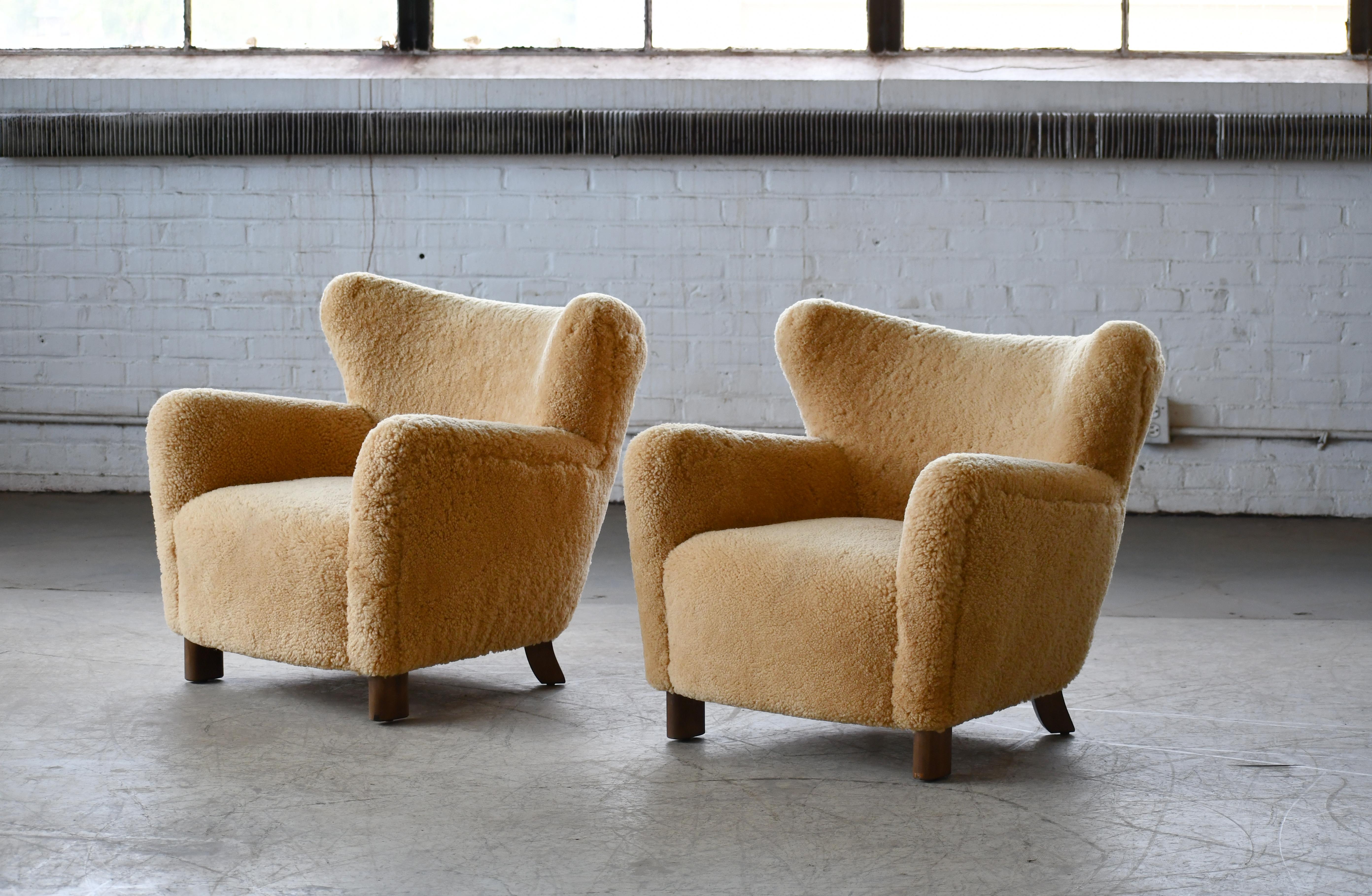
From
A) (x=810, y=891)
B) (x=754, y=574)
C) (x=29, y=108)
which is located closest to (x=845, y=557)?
(x=754, y=574)

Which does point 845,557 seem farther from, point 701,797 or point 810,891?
point 810,891

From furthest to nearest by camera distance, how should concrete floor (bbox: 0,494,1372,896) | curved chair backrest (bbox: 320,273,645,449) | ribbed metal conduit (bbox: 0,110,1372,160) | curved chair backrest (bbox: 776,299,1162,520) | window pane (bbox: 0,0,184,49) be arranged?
1. window pane (bbox: 0,0,184,49)
2. ribbed metal conduit (bbox: 0,110,1372,160)
3. curved chair backrest (bbox: 320,273,645,449)
4. curved chair backrest (bbox: 776,299,1162,520)
5. concrete floor (bbox: 0,494,1372,896)

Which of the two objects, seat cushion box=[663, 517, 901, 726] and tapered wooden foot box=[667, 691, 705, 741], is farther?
tapered wooden foot box=[667, 691, 705, 741]

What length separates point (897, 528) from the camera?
6.66 feet

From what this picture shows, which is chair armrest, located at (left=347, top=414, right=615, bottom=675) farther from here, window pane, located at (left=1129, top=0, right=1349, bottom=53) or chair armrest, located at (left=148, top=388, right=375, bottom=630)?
window pane, located at (left=1129, top=0, right=1349, bottom=53)

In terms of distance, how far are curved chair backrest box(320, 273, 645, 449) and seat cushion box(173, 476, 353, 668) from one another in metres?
0.32

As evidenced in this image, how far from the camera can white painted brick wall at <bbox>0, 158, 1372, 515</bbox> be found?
485 centimetres

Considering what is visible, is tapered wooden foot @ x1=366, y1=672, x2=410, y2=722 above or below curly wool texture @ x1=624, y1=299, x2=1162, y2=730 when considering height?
below

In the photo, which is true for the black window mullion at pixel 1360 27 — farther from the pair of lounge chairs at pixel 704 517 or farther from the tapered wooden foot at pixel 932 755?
the tapered wooden foot at pixel 932 755

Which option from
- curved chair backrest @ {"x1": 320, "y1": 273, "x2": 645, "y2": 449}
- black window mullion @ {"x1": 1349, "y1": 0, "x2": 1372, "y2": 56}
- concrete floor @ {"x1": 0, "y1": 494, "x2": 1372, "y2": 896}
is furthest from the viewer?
black window mullion @ {"x1": 1349, "y1": 0, "x2": 1372, "y2": 56}

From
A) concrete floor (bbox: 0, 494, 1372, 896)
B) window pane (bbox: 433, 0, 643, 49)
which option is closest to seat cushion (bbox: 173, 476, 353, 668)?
concrete floor (bbox: 0, 494, 1372, 896)

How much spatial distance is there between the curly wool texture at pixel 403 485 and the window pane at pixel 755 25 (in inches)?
105

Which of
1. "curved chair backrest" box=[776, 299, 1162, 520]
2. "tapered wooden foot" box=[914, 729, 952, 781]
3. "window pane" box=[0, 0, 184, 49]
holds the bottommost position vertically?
"tapered wooden foot" box=[914, 729, 952, 781]

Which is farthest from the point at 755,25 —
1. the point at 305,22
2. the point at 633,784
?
the point at 633,784
